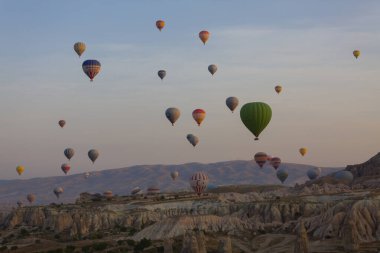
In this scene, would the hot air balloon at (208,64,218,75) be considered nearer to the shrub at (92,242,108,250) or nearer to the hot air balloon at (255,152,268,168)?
the hot air balloon at (255,152,268,168)

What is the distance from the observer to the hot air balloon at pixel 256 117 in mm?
123062

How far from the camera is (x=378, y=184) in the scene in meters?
184

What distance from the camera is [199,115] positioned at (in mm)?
156375

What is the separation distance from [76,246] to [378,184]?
102056 millimetres

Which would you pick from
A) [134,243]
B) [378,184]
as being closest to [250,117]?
[134,243]

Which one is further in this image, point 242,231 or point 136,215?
point 136,215

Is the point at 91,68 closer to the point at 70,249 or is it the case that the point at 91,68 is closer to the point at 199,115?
the point at 199,115

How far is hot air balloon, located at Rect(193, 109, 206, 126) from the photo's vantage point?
155625 mm

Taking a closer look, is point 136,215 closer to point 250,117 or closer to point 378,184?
point 250,117

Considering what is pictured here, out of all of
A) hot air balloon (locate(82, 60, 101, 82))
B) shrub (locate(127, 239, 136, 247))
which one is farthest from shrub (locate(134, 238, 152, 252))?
hot air balloon (locate(82, 60, 101, 82))

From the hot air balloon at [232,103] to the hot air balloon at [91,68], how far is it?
33.5 metres

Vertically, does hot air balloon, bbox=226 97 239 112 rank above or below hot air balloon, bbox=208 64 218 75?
below

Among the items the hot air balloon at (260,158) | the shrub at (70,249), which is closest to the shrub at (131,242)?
the shrub at (70,249)

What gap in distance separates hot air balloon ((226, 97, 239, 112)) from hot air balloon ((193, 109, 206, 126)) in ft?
21.7
